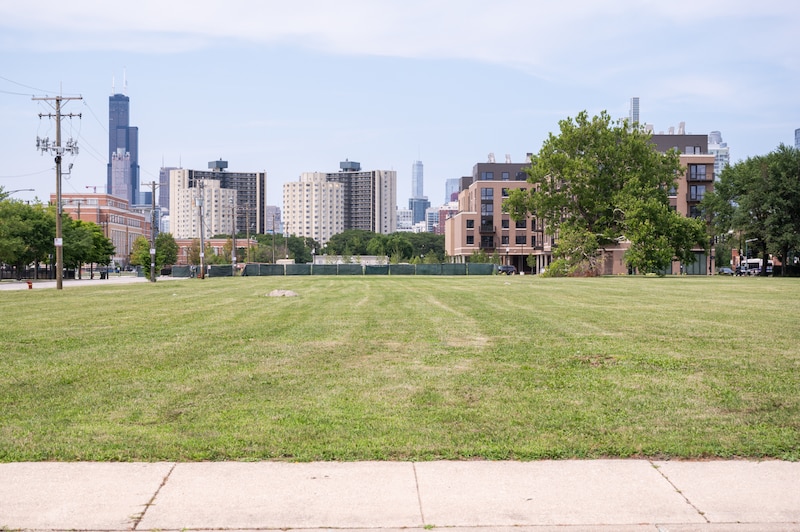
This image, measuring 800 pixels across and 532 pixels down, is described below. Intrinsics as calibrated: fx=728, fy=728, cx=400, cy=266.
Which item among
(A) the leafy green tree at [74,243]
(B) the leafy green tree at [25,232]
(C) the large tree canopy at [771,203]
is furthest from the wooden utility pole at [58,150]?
(C) the large tree canopy at [771,203]

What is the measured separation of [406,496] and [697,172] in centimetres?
12163

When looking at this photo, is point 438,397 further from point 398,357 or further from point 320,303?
point 320,303

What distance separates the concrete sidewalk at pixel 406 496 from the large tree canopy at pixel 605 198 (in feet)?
207

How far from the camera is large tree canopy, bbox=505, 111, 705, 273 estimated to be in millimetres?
67438

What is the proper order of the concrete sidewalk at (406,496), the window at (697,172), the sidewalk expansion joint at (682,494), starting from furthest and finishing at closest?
the window at (697,172) < the sidewalk expansion joint at (682,494) < the concrete sidewalk at (406,496)

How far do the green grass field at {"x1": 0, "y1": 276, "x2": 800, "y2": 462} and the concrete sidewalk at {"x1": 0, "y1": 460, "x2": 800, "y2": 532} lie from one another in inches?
14.2

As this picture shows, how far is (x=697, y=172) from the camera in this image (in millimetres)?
116500

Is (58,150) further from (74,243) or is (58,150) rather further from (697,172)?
(697,172)

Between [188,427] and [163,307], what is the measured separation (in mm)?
20291

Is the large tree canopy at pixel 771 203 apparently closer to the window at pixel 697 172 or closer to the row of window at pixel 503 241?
the window at pixel 697 172

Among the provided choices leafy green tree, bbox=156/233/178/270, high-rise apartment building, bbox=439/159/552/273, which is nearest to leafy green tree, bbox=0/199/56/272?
leafy green tree, bbox=156/233/178/270

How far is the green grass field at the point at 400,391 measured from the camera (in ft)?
23.6

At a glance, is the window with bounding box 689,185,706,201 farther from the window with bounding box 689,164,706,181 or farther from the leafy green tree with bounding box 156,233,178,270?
the leafy green tree with bounding box 156,233,178,270

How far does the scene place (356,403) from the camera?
29.7ft
